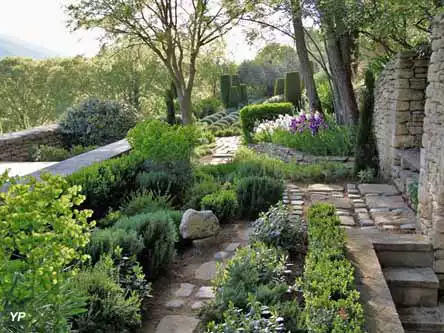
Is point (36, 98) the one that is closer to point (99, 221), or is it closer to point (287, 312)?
point (99, 221)

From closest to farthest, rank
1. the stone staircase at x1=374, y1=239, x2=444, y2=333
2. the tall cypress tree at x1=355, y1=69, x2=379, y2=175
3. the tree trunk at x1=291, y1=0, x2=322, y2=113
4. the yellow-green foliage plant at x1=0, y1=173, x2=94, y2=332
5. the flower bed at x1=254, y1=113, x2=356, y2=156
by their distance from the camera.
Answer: the yellow-green foliage plant at x1=0, y1=173, x2=94, y2=332 → the stone staircase at x1=374, y1=239, x2=444, y2=333 → the tall cypress tree at x1=355, y1=69, x2=379, y2=175 → the flower bed at x1=254, y1=113, x2=356, y2=156 → the tree trunk at x1=291, y1=0, x2=322, y2=113

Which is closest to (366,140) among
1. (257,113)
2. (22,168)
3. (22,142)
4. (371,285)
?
(371,285)

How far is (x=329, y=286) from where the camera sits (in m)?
2.41

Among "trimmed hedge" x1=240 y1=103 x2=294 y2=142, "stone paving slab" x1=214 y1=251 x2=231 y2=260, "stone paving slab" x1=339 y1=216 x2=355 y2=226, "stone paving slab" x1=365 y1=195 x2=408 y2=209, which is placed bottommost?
"stone paving slab" x1=214 y1=251 x2=231 y2=260

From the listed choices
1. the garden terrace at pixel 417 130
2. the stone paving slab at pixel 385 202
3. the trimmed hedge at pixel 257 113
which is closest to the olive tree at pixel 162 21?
the trimmed hedge at pixel 257 113

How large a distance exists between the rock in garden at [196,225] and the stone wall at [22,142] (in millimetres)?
5351

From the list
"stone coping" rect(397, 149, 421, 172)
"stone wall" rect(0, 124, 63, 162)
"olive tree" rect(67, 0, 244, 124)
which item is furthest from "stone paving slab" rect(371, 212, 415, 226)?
"olive tree" rect(67, 0, 244, 124)

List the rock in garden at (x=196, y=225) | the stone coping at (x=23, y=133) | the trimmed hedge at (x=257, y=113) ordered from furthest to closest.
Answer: the trimmed hedge at (x=257, y=113)
the stone coping at (x=23, y=133)
the rock in garden at (x=196, y=225)

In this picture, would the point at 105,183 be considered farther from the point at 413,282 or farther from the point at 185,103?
the point at 185,103

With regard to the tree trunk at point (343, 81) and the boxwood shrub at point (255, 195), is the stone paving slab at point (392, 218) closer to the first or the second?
the boxwood shrub at point (255, 195)

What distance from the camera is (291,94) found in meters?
14.7

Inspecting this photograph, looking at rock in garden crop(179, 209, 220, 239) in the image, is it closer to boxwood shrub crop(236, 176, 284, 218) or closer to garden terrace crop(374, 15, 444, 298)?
boxwood shrub crop(236, 176, 284, 218)

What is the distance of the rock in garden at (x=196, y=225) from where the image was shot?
4.03 m

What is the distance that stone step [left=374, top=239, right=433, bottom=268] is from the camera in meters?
3.63
